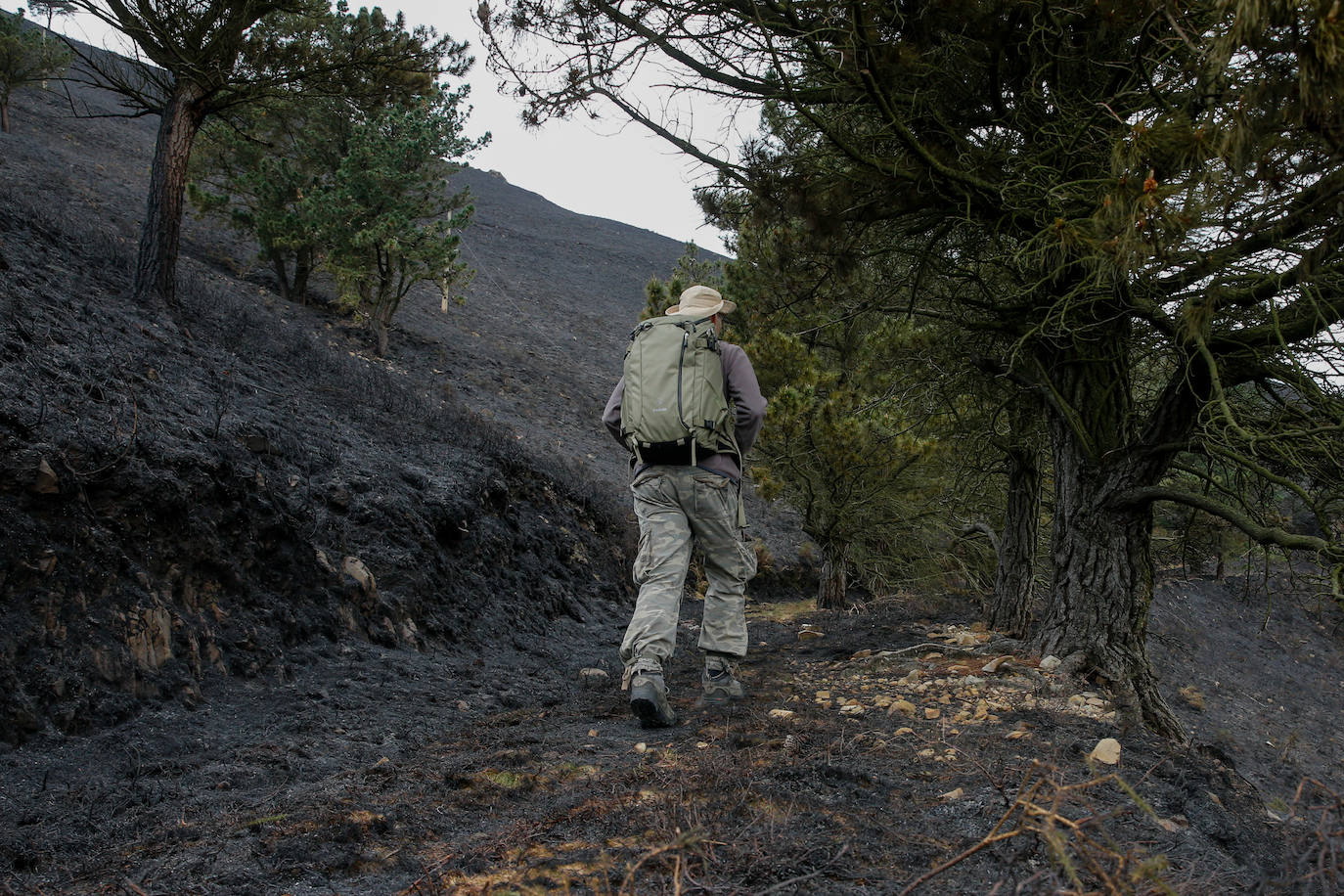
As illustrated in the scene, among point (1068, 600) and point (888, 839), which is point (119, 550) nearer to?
point (888, 839)

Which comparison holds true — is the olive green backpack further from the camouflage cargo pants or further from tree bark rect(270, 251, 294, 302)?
tree bark rect(270, 251, 294, 302)

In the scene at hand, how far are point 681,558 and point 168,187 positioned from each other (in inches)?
282

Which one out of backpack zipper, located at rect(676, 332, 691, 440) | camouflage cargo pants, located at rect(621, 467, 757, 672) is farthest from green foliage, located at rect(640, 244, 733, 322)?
camouflage cargo pants, located at rect(621, 467, 757, 672)

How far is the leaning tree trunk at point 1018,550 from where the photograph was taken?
19.2ft

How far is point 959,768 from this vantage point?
260 cm

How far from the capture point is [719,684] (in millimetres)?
3895

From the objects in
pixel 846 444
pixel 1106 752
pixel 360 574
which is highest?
pixel 846 444

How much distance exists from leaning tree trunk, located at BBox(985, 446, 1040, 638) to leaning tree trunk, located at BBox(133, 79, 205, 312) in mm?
7718

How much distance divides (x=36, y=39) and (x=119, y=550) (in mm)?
24625

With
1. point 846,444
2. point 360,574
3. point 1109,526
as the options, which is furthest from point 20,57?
point 1109,526

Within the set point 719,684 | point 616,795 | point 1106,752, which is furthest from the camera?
point 719,684

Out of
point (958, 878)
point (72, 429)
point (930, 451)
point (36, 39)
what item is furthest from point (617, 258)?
point (958, 878)

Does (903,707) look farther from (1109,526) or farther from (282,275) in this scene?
(282,275)

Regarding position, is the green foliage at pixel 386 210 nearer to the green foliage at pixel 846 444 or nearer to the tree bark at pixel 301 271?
the tree bark at pixel 301 271
